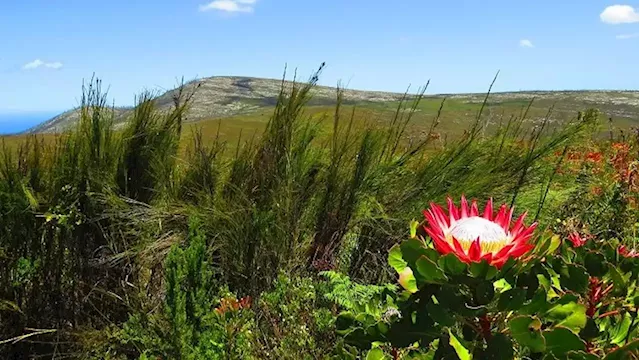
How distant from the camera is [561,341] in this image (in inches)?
45.2

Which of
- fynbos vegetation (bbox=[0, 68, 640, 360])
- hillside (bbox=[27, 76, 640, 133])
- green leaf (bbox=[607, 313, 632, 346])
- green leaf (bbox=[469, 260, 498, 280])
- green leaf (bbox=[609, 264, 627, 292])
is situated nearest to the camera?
green leaf (bbox=[469, 260, 498, 280])

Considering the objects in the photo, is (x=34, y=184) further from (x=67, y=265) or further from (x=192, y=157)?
(x=192, y=157)

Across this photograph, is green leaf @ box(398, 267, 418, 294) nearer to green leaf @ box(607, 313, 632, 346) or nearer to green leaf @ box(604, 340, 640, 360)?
green leaf @ box(604, 340, 640, 360)

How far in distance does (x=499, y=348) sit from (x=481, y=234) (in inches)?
7.9

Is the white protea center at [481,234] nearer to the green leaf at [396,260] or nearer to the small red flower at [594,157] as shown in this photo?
the green leaf at [396,260]

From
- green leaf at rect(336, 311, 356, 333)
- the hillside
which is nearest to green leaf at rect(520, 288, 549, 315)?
green leaf at rect(336, 311, 356, 333)

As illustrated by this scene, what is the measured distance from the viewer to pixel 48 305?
3.68 m

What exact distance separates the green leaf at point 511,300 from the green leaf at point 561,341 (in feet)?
0.24

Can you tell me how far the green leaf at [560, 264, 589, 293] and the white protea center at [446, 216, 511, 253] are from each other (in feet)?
0.49

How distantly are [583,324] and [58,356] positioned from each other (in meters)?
3.13

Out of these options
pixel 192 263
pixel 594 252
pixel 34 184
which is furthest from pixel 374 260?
pixel 594 252

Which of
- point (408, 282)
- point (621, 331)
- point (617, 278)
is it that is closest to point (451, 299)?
point (408, 282)

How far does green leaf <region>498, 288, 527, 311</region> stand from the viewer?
114 centimetres

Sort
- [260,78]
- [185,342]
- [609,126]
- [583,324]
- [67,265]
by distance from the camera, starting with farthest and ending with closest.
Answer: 1. [260,78]
2. [609,126]
3. [67,265]
4. [185,342]
5. [583,324]
